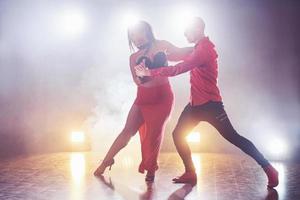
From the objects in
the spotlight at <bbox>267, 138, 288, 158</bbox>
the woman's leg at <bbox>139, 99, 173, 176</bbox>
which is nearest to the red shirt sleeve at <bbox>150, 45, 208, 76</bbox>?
the woman's leg at <bbox>139, 99, 173, 176</bbox>

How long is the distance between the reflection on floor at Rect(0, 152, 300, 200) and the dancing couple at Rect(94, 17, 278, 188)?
32 centimetres

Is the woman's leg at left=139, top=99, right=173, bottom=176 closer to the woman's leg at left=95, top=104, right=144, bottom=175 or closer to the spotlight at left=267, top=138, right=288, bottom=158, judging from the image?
the woman's leg at left=95, top=104, right=144, bottom=175

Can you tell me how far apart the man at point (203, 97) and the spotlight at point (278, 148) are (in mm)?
3042

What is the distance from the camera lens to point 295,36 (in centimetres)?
982

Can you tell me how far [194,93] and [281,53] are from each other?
4247mm

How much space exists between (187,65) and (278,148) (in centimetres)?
377

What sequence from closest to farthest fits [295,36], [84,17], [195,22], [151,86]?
[195,22] → [151,86] → [295,36] → [84,17]

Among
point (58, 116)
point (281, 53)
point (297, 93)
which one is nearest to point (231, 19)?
point (281, 53)

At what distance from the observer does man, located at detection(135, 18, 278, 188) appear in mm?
5992

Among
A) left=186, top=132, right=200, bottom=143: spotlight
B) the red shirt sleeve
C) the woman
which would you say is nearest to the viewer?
the red shirt sleeve

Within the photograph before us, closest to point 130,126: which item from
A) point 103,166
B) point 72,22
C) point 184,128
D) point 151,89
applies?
point 151,89

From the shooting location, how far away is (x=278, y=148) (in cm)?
904

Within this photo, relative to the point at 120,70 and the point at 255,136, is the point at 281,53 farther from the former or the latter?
the point at 120,70

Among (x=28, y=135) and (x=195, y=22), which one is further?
(x=28, y=135)
